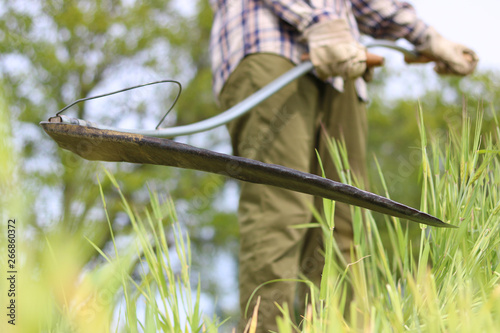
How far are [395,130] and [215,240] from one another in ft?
18.6

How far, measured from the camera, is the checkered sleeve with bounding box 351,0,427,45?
1629 millimetres

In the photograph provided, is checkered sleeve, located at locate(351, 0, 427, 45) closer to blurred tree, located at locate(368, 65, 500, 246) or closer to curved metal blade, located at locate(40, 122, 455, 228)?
curved metal blade, located at locate(40, 122, 455, 228)

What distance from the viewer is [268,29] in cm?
135

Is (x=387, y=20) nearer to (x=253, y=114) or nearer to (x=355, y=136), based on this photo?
(x=355, y=136)

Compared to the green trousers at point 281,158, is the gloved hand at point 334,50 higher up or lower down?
higher up

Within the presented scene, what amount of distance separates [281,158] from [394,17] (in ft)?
2.35

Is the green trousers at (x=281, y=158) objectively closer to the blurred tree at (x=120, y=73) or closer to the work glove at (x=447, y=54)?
the work glove at (x=447, y=54)

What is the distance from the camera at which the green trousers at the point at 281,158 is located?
119 centimetres

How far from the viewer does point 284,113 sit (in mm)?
1318

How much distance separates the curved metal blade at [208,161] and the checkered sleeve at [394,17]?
1.15 meters

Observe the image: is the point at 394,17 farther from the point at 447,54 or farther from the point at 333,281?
the point at 333,281

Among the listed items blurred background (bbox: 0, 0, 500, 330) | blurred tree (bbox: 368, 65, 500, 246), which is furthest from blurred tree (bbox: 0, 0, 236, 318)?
blurred tree (bbox: 368, 65, 500, 246)

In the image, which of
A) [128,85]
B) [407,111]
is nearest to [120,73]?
[128,85]

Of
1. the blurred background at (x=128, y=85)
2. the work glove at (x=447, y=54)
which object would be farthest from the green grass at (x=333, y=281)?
the blurred background at (x=128, y=85)
